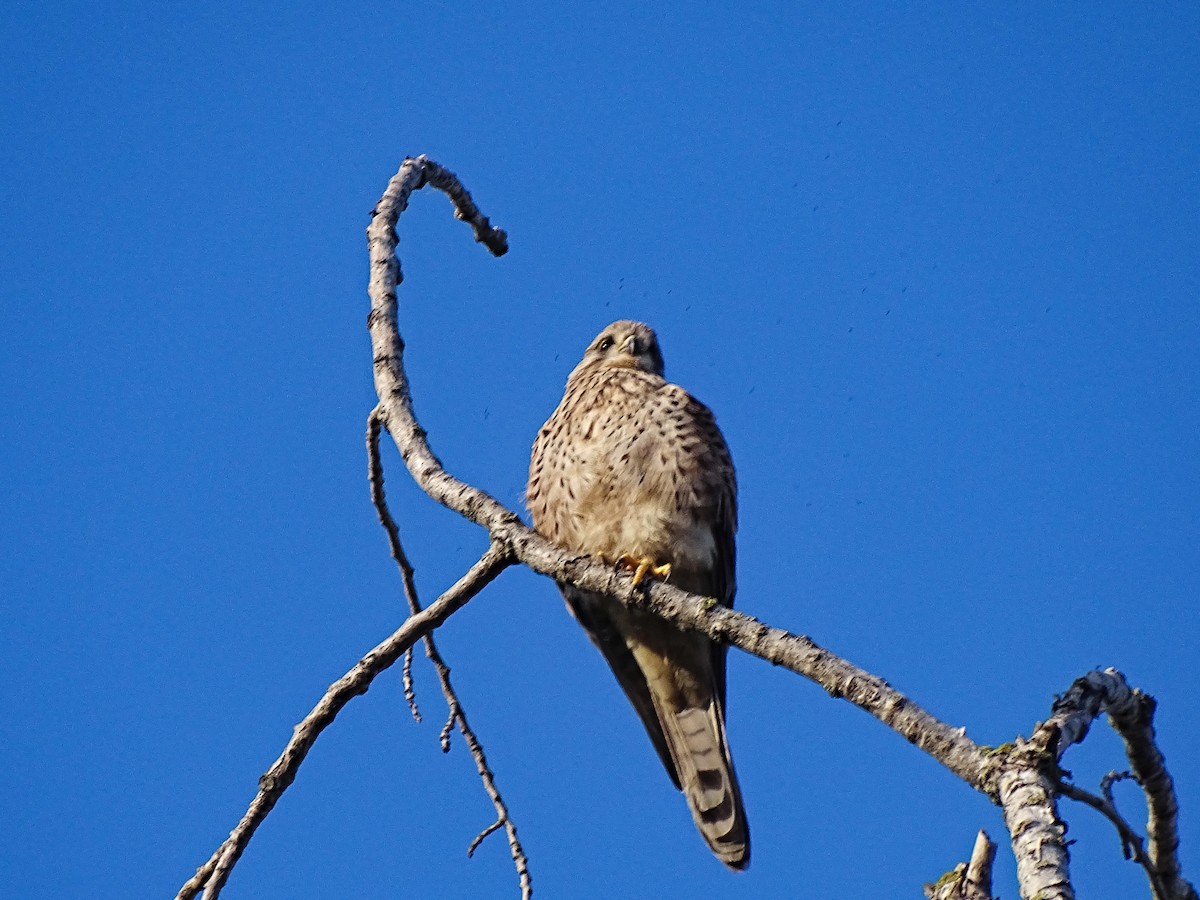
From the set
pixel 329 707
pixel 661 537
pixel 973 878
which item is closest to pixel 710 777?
pixel 661 537

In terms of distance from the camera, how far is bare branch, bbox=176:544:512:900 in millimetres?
2379

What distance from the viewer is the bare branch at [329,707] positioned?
2.38 metres

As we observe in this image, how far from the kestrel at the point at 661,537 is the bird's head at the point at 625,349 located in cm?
69

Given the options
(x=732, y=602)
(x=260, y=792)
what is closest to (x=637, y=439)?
(x=732, y=602)

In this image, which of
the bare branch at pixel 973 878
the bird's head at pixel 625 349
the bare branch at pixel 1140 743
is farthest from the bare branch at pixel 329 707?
the bird's head at pixel 625 349

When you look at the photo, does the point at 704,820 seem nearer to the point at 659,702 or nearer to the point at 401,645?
the point at 659,702

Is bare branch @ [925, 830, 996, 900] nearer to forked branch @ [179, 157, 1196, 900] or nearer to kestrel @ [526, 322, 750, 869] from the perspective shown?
forked branch @ [179, 157, 1196, 900]

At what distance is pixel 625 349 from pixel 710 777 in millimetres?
1956

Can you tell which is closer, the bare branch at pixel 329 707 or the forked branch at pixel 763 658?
the forked branch at pixel 763 658

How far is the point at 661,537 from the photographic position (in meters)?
4.16

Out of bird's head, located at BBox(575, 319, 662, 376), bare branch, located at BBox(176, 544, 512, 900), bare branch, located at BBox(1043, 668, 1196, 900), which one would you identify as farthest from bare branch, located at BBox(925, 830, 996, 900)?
A: bird's head, located at BBox(575, 319, 662, 376)

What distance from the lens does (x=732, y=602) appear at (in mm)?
4543

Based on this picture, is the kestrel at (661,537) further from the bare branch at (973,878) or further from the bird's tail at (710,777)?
the bare branch at (973,878)

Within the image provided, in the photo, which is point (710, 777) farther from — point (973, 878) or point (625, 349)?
point (625, 349)
